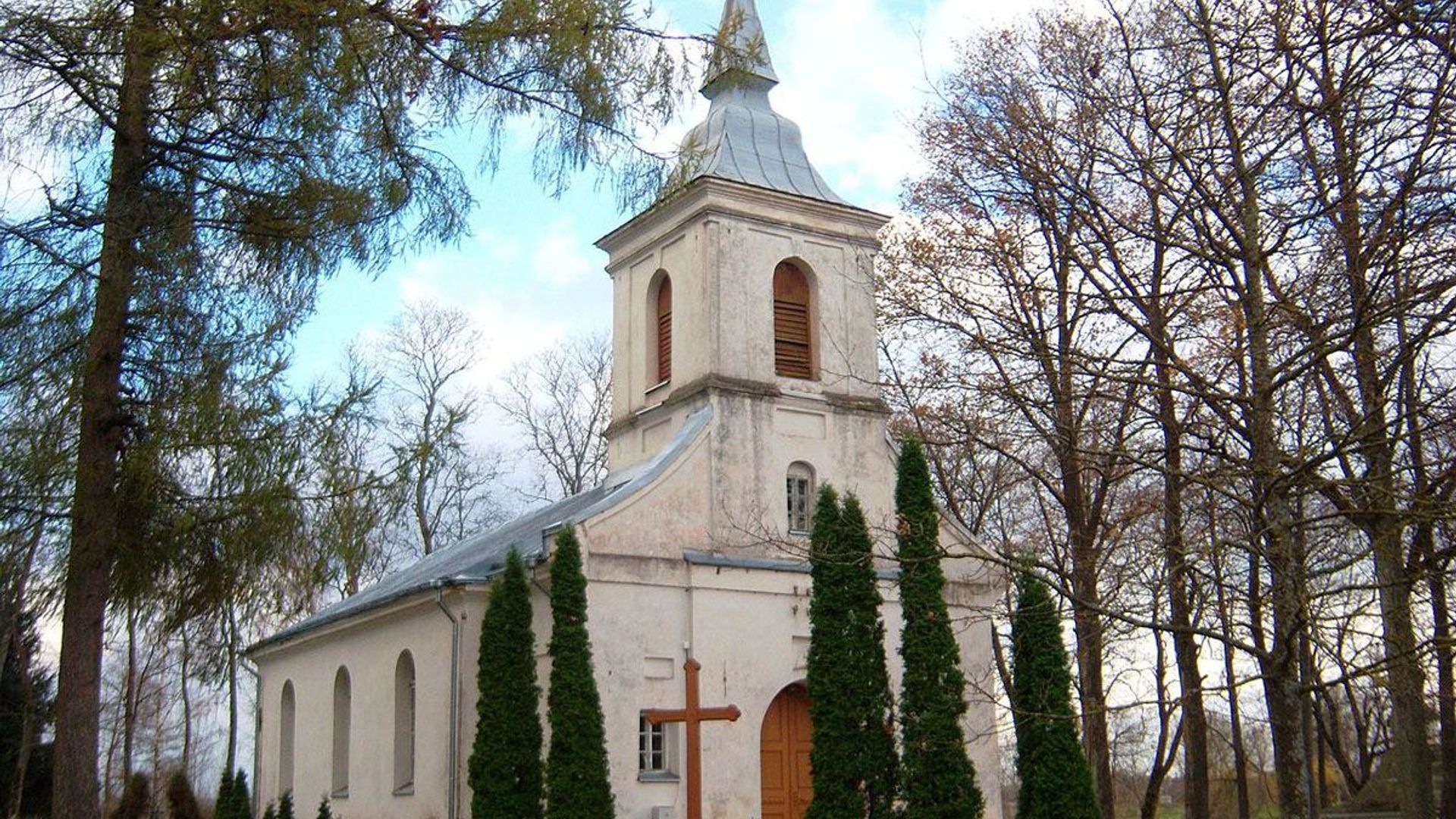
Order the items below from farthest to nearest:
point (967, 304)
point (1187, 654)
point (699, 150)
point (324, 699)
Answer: point (324, 699), point (1187, 654), point (967, 304), point (699, 150)

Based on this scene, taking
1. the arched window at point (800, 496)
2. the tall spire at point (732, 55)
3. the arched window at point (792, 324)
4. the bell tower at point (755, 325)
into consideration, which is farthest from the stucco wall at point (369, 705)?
the tall spire at point (732, 55)

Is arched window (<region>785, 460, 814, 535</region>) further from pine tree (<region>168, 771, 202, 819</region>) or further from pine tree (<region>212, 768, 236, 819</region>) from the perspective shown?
pine tree (<region>168, 771, 202, 819</region>)

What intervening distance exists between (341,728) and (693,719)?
34.0 feet

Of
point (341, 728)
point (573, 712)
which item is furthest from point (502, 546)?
point (573, 712)

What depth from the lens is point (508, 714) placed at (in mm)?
19078

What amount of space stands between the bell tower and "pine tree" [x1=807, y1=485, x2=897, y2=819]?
123 inches

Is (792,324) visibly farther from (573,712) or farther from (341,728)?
(341,728)

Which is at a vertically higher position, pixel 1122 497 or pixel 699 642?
pixel 1122 497

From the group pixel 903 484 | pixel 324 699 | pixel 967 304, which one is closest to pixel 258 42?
pixel 967 304

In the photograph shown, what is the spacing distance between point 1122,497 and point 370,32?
16.6 meters

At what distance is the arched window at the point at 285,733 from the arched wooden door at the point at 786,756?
12.0 metres

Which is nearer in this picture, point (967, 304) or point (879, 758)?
point (967, 304)

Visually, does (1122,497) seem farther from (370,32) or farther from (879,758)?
(370,32)

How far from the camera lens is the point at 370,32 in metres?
9.49
